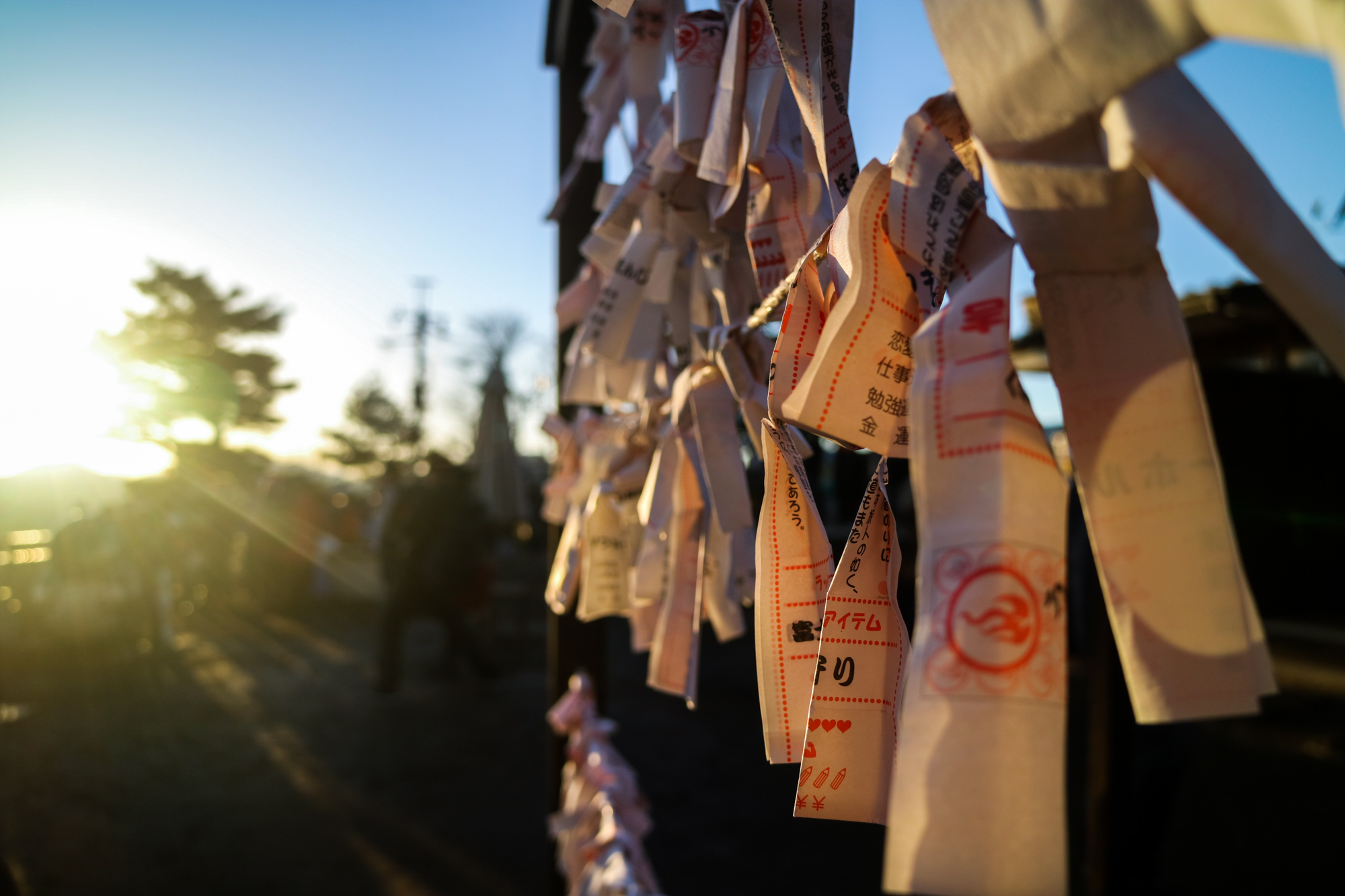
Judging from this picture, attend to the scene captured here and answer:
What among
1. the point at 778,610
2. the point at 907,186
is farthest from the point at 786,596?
the point at 907,186

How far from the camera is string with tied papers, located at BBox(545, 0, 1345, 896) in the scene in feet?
0.99

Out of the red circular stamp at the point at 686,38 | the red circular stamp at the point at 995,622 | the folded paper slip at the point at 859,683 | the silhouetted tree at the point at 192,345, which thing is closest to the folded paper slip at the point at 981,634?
the red circular stamp at the point at 995,622

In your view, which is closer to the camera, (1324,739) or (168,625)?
(1324,739)

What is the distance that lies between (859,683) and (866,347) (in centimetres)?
21

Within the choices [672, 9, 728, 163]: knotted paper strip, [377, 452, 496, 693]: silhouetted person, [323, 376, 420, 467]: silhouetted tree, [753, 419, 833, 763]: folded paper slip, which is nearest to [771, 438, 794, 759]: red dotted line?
[753, 419, 833, 763]: folded paper slip

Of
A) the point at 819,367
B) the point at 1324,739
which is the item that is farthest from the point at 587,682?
the point at 1324,739

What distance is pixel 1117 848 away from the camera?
2.16 metres

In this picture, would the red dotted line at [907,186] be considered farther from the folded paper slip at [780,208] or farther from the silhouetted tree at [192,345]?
the silhouetted tree at [192,345]

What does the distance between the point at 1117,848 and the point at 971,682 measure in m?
2.41

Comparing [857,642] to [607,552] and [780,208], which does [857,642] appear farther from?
[607,552]

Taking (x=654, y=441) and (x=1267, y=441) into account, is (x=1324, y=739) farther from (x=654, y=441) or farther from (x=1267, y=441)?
(x=654, y=441)

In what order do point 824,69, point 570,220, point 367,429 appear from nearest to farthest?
point 824,69, point 570,220, point 367,429

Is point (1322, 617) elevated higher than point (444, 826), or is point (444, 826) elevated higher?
point (1322, 617)

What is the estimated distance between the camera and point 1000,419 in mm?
336
